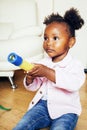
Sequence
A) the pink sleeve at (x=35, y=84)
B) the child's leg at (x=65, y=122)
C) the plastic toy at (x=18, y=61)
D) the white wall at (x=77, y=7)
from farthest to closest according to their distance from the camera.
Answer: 1. the white wall at (x=77, y=7)
2. the pink sleeve at (x=35, y=84)
3. the child's leg at (x=65, y=122)
4. the plastic toy at (x=18, y=61)

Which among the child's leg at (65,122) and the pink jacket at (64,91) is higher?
the pink jacket at (64,91)

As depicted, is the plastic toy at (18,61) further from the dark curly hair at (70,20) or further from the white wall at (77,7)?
the white wall at (77,7)

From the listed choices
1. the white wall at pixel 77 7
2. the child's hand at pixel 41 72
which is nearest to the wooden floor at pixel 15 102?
the child's hand at pixel 41 72

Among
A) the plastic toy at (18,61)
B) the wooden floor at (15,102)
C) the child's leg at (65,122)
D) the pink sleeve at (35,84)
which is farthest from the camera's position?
the wooden floor at (15,102)

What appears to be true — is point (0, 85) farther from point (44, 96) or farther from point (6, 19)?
point (44, 96)

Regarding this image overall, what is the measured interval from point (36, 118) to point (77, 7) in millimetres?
1424

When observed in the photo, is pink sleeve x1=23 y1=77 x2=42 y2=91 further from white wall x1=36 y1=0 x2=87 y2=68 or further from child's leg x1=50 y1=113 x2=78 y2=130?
white wall x1=36 y1=0 x2=87 y2=68

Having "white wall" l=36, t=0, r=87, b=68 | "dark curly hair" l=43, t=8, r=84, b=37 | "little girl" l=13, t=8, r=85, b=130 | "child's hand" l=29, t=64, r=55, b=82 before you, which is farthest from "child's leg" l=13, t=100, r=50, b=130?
"white wall" l=36, t=0, r=87, b=68

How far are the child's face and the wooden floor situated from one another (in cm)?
44

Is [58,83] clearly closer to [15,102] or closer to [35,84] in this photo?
[35,84]

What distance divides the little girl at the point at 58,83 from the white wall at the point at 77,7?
3.81 feet

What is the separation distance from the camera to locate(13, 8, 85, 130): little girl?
1011 millimetres

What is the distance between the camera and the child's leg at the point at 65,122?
99 centimetres

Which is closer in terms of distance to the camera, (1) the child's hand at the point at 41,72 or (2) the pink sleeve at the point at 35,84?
(1) the child's hand at the point at 41,72
